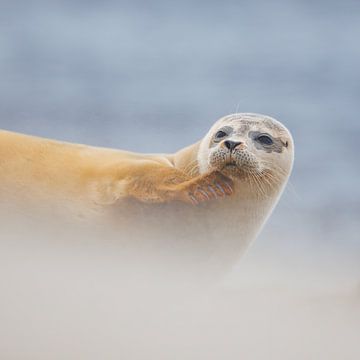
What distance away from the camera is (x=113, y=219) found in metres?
5.76

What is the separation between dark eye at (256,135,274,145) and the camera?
20.9ft

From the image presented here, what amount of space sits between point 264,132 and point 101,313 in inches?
101

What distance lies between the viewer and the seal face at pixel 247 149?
5992mm

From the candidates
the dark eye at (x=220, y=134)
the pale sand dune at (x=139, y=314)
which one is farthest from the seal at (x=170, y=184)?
the pale sand dune at (x=139, y=314)

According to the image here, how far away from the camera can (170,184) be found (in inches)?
228

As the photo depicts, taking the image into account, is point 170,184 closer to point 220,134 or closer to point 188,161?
point 220,134

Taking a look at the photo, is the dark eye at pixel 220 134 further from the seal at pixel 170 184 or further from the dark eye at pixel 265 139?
the dark eye at pixel 265 139


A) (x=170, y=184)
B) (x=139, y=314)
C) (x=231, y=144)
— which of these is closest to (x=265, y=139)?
(x=231, y=144)

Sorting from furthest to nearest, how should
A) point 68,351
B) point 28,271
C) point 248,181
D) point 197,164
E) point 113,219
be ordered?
point 197,164
point 248,181
point 113,219
point 28,271
point 68,351

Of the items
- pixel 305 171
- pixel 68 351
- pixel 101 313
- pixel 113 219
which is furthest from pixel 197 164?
pixel 305 171

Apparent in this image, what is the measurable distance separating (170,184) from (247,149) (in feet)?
1.95

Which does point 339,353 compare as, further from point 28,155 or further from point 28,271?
point 28,155

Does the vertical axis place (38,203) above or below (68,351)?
above

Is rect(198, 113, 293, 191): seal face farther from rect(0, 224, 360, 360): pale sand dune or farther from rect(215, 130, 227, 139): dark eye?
rect(0, 224, 360, 360): pale sand dune
